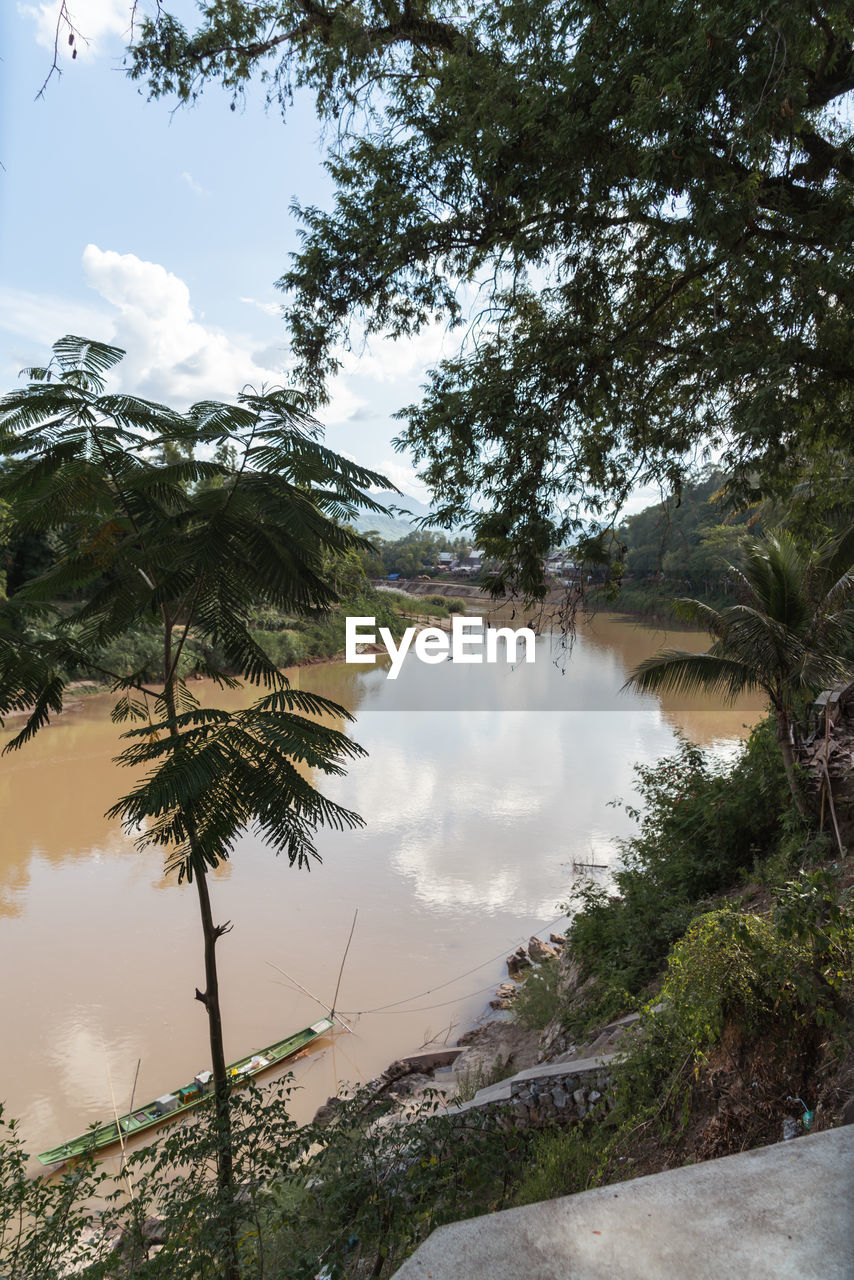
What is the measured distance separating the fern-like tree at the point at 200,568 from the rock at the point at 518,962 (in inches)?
263

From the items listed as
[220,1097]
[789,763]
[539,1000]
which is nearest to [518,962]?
[539,1000]

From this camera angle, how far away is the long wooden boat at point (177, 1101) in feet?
20.7

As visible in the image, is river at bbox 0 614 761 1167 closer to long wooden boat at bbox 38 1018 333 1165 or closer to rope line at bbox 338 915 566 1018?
rope line at bbox 338 915 566 1018

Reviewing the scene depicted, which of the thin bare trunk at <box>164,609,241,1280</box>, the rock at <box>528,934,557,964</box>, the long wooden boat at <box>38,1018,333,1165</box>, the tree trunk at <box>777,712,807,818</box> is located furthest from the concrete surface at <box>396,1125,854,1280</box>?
the rock at <box>528,934,557,964</box>

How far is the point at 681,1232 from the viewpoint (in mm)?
1145

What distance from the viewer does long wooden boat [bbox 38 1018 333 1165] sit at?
6.30m

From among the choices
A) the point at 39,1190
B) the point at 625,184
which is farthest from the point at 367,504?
the point at 39,1190

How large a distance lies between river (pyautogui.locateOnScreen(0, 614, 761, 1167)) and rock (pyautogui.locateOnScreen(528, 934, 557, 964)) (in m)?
0.57

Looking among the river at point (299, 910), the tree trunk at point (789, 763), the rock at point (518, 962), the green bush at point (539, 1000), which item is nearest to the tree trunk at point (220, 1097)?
the river at point (299, 910)

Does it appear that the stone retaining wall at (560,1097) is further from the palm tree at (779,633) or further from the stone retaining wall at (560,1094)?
the palm tree at (779,633)

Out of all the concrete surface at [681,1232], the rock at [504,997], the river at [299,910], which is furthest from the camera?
the rock at [504,997]

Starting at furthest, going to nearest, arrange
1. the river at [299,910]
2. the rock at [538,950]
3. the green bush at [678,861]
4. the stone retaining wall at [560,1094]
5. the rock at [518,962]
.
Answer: the rock at [518,962] < the rock at [538,950] < the river at [299,910] < the green bush at [678,861] < the stone retaining wall at [560,1094]

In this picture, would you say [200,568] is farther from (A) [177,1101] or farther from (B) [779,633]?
(A) [177,1101]

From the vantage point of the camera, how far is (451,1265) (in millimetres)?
1110
